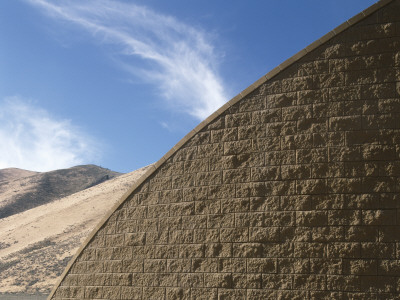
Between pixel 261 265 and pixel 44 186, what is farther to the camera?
pixel 44 186

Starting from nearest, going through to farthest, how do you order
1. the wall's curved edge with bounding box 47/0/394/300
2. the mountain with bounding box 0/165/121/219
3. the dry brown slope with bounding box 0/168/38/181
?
the wall's curved edge with bounding box 47/0/394/300, the mountain with bounding box 0/165/121/219, the dry brown slope with bounding box 0/168/38/181

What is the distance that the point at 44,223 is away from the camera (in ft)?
189

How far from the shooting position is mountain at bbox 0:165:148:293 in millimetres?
39969

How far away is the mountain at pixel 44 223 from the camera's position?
39969 millimetres

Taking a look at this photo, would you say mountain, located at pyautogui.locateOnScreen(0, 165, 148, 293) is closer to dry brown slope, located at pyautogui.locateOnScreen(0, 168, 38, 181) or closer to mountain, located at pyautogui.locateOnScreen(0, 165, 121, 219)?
mountain, located at pyautogui.locateOnScreen(0, 165, 121, 219)

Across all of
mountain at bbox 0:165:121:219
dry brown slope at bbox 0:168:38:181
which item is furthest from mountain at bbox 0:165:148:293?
dry brown slope at bbox 0:168:38:181

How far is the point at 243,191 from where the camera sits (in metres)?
9.08

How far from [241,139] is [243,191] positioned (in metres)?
0.89

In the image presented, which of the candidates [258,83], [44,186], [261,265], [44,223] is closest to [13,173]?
[44,186]

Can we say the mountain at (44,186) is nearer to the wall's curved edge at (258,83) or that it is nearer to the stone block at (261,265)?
the wall's curved edge at (258,83)

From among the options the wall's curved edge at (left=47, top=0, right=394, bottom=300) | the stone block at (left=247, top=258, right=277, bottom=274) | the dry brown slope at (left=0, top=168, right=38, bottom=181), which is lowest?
the stone block at (left=247, top=258, right=277, bottom=274)

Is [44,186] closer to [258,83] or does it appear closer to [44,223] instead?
[44,223]

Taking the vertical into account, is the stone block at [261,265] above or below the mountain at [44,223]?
below

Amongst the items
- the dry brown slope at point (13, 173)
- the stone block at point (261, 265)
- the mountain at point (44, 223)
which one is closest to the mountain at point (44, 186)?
the mountain at point (44, 223)
